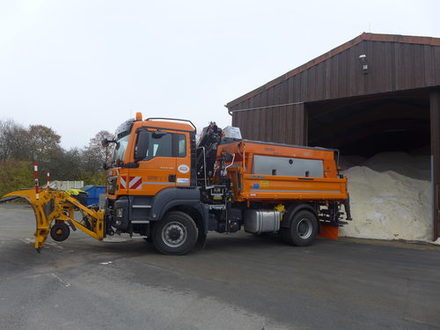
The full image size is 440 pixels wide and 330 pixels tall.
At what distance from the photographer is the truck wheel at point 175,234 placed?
24.3 ft

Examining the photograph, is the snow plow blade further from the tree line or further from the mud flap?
the tree line

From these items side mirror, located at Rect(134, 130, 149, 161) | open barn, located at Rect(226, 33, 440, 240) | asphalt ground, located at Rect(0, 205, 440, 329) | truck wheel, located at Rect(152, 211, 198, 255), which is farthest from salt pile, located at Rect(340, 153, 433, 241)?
side mirror, located at Rect(134, 130, 149, 161)

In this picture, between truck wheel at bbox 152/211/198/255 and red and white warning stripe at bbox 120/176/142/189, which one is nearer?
red and white warning stripe at bbox 120/176/142/189

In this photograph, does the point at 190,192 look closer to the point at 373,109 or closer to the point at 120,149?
the point at 120,149

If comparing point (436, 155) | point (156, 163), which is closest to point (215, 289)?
point (156, 163)

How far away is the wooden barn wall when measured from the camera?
425 inches

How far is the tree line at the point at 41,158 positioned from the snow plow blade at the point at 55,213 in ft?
65.9

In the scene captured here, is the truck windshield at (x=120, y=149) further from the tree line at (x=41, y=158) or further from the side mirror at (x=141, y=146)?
the tree line at (x=41, y=158)

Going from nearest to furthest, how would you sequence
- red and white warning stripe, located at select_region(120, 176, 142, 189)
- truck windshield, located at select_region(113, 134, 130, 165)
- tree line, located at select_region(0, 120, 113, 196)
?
red and white warning stripe, located at select_region(120, 176, 142, 189), truck windshield, located at select_region(113, 134, 130, 165), tree line, located at select_region(0, 120, 113, 196)

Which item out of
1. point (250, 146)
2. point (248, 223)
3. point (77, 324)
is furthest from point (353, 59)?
point (77, 324)

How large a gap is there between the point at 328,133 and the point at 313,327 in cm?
1614

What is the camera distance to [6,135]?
37688 millimetres

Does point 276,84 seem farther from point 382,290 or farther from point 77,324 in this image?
point 77,324

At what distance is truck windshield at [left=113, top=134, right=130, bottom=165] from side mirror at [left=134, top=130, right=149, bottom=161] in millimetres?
448
